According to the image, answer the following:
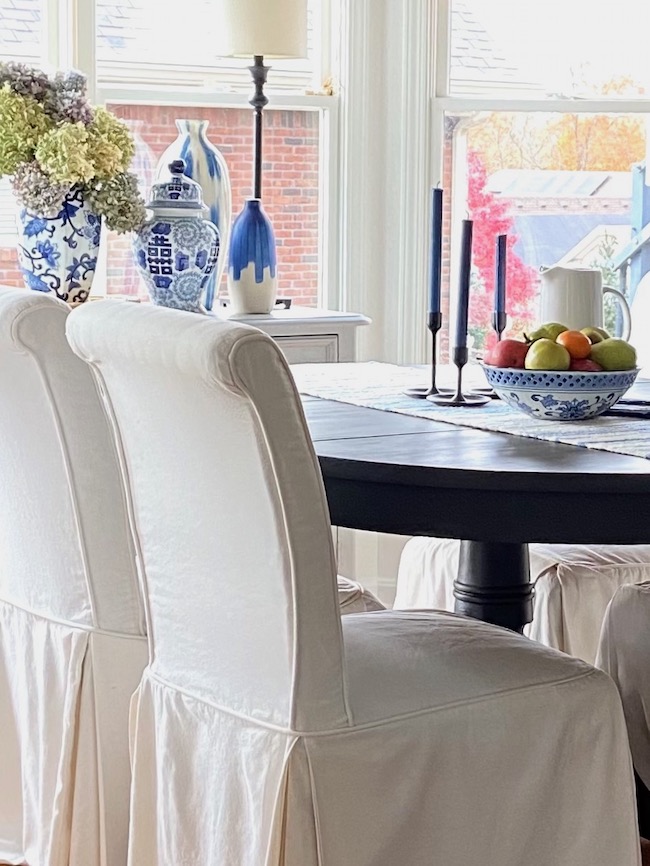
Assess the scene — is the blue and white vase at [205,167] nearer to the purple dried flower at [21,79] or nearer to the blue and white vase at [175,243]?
the blue and white vase at [175,243]

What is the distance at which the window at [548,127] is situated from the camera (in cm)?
418

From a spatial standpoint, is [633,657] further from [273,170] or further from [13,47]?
[13,47]

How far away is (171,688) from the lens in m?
1.91

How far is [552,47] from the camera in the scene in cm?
419

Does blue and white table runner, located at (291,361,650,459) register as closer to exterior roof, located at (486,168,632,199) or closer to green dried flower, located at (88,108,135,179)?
green dried flower, located at (88,108,135,179)

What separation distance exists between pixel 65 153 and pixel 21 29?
710 mm

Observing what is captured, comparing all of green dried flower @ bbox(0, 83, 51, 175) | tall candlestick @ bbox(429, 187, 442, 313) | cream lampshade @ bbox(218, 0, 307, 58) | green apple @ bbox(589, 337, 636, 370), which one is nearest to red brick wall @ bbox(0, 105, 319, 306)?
cream lampshade @ bbox(218, 0, 307, 58)

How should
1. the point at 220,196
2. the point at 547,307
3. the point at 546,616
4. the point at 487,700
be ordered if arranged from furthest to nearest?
the point at 220,196 < the point at 546,616 < the point at 547,307 < the point at 487,700

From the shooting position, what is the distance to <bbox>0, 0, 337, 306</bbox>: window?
382 centimetres

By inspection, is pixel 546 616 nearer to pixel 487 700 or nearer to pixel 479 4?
pixel 487 700

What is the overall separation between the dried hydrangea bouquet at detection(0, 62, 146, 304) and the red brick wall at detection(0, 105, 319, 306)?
1.80ft

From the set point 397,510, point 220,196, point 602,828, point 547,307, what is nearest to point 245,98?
point 220,196

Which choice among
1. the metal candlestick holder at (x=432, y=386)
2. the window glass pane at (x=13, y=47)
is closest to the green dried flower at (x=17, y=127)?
the window glass pane at (x=13, y=47)

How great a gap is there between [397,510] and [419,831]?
1.37ft
